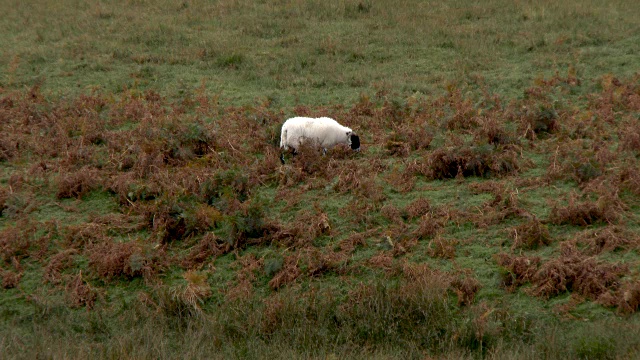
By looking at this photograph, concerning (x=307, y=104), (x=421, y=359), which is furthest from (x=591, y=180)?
(x=307, y=104)

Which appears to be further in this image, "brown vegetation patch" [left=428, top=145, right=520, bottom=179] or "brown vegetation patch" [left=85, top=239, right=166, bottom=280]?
"brown vegetation patch" [left=428, top=145, right=520, bottom=179]

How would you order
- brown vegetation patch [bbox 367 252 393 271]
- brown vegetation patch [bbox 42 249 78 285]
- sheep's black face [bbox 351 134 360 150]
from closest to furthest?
brown vegetation patch [bbox 367 252 393 271], brown vegetation patch [bbox 42 249 78 285], sheep's black face [bbox 351 134 360 150]

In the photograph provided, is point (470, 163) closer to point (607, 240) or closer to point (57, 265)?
point (607, 240)

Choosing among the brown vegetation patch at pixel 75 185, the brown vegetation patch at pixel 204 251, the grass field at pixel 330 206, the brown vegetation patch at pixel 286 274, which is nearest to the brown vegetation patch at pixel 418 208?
the grass field at pixel 330 206

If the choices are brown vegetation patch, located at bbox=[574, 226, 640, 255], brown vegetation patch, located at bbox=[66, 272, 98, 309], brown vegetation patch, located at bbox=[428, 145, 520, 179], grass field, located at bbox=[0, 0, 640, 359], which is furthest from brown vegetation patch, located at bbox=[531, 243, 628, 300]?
brown vegetation patch, located at bbox=[66, 272, 98, 309]

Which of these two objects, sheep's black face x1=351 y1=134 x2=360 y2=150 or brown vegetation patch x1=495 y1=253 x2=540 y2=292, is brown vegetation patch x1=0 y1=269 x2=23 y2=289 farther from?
brown vegetation patch x1=495 y1=253 x2=540 y2=292

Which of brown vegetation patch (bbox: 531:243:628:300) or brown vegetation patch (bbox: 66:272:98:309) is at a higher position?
brown vegetation patch (bbox: 531:243:628:300)

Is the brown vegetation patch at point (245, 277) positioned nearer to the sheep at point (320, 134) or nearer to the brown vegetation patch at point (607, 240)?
the sheep at point (320, 134)

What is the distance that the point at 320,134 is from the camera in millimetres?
10148

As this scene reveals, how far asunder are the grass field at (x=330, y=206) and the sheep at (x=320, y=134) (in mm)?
206

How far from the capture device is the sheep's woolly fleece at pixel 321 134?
33.3ft

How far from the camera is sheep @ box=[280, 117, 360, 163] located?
10.1 metres

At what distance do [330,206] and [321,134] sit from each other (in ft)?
5.67

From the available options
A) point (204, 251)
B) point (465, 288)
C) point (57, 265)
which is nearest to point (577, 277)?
point (465, 288)
